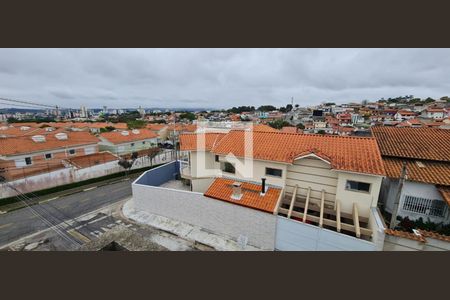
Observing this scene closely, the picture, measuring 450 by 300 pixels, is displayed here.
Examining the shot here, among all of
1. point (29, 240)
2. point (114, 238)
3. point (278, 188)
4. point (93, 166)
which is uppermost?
point (114, 238)

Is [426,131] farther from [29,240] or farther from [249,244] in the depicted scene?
[29,240]

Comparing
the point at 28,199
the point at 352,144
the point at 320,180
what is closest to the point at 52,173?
the point at 28,199

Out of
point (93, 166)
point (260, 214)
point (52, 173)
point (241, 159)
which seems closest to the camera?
point (260, 214)

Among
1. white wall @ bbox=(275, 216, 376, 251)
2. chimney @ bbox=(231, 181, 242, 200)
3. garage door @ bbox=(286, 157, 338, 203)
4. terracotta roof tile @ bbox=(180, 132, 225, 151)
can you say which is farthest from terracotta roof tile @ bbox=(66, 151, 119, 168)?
white wall @ bbox=(275, 216, 376, 251)

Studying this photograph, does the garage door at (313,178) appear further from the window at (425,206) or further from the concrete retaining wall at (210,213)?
the window at (425,206)

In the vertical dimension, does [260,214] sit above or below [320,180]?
below

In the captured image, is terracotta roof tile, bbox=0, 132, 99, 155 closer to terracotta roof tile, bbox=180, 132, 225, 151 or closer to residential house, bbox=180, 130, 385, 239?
terracotta roof tile, bbox=180, 132, 225, 151

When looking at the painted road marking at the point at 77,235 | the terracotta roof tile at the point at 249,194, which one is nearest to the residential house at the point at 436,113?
the terracotta roof tile at the point at 249,194
